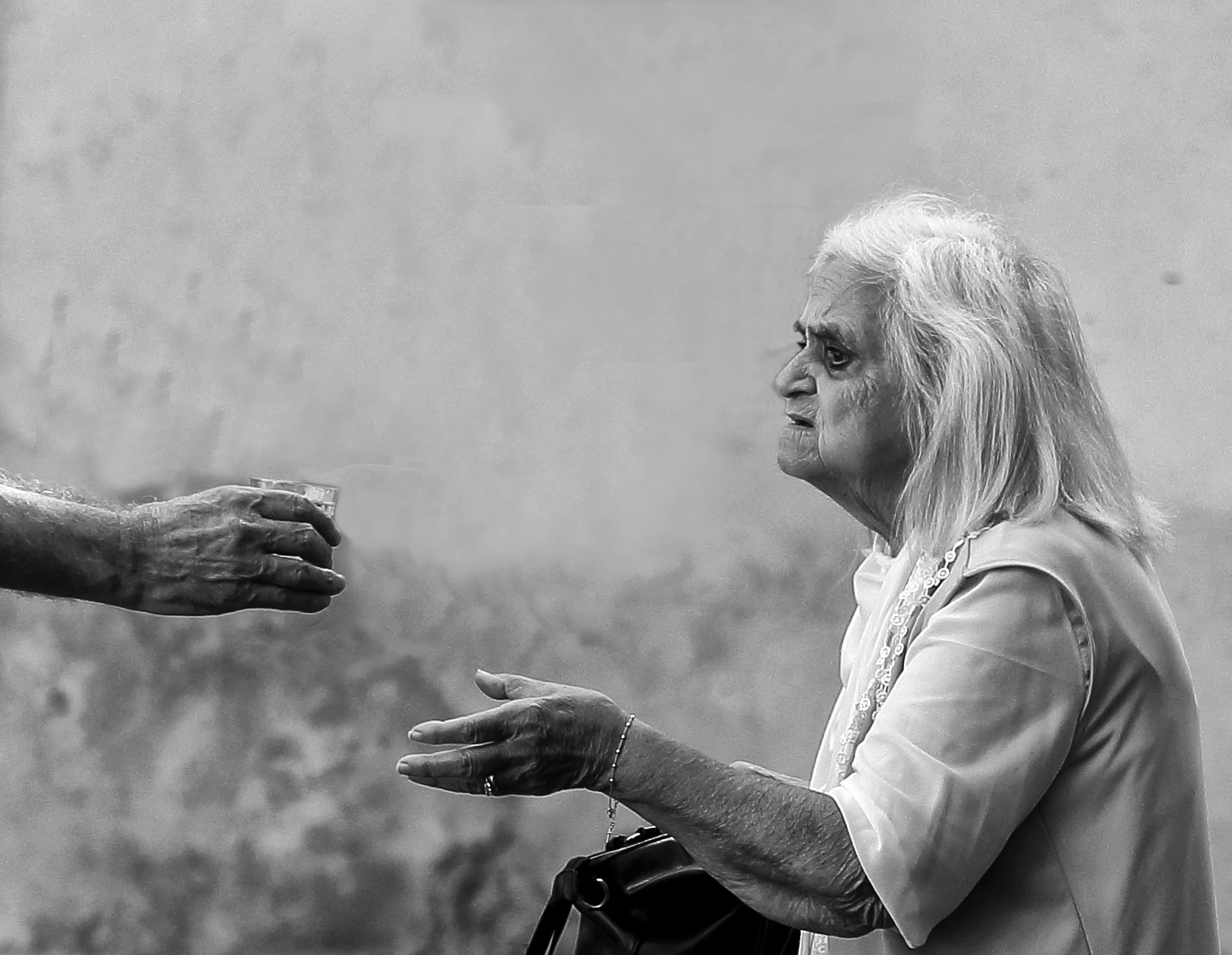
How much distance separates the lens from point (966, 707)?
1.40 meters

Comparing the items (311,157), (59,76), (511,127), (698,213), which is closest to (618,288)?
(698,213)

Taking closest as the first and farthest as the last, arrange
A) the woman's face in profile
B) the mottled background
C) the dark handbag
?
the woman's face in profile < the dark handbag < the mottled background

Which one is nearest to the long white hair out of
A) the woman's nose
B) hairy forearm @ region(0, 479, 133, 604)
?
the woman's nose

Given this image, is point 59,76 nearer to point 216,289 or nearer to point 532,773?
point 216,289

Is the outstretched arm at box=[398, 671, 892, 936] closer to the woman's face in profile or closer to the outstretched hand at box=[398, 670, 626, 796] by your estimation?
the outstretched hand at box=[398, 670, 626, 796]

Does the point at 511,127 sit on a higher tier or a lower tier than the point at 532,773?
higher

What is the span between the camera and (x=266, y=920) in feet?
8.75

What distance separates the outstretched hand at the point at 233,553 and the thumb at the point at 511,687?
1.48 feet

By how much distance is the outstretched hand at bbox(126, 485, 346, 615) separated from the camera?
6.34 ft

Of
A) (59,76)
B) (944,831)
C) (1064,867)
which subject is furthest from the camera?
(59,76)

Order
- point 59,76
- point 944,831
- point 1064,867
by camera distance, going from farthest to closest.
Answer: point 59,76, point 1064,867, point 944,831

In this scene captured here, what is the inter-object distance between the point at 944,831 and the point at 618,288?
1.58 meters

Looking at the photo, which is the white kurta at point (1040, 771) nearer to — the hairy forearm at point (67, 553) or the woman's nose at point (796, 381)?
the woman's nose at point (796, 381)

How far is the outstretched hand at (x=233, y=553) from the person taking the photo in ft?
6.34
